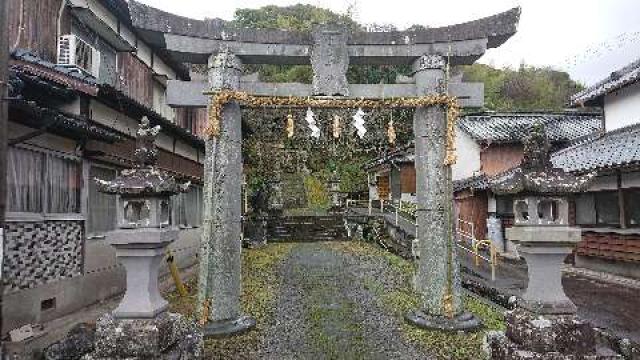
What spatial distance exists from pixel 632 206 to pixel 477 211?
887 centimetres

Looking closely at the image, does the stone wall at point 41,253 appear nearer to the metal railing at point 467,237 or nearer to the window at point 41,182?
the window at point 41,182

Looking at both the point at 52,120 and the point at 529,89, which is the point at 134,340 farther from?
the point at 529,89

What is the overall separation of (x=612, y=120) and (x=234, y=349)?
18.7m

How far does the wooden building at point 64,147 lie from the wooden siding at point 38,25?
0.02 m

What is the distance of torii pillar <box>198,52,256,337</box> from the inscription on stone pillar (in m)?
1.57

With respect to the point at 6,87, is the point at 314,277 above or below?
below

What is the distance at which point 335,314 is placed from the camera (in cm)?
996

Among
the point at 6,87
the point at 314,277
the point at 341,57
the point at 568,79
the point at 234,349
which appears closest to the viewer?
the point at 6,87

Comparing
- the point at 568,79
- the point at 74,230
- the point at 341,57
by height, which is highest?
the point at 568,79

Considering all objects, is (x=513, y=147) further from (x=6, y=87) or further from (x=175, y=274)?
(x=6, y=87)

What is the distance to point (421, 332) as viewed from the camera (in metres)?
8.49

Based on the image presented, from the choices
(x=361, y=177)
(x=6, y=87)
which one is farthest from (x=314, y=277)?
(x=361, y=177)

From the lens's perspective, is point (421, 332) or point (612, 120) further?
point (612, 120)

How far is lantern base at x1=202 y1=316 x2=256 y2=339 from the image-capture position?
8.05 meters
